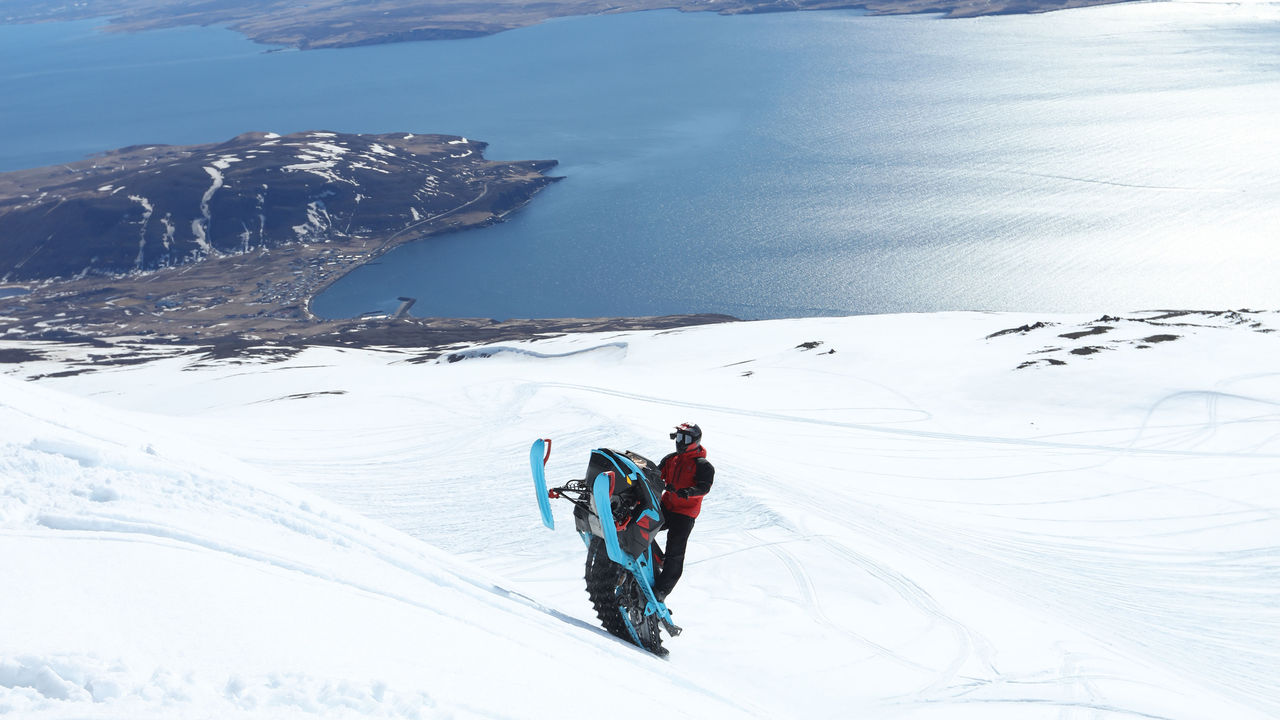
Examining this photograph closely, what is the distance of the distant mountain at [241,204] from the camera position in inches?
5010

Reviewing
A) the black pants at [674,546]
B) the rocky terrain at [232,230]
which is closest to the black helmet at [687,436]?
the black pants at [674,546]

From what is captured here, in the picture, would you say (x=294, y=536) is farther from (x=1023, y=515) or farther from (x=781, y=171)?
(x=781, y=171)

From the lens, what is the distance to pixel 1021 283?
77812mm

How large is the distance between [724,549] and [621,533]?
174 inches

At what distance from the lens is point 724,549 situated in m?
13.2

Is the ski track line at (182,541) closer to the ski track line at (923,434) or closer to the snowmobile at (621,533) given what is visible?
the snowmobile at (621,533)

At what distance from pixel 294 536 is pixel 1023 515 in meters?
14.2

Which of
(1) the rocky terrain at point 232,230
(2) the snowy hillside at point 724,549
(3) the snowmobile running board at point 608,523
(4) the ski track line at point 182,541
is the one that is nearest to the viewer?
(2) the snowy hillside at point 724,549

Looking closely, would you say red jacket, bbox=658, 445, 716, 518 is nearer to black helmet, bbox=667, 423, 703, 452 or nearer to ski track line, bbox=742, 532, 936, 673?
black helmet, bbox=667, 423, 703, 452

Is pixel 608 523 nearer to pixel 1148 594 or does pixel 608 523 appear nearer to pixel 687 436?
pixel 687 436

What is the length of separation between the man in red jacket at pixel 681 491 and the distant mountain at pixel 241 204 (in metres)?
121

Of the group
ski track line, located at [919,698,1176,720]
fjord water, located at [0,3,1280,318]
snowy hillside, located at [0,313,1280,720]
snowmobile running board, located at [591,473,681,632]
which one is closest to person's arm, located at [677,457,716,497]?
snowmobile running board, located at [591,473,681,632]

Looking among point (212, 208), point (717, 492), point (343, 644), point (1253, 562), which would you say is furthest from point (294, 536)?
point (212, 208)

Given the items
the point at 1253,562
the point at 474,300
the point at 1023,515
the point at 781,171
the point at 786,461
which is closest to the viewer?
the point at 1253,562
